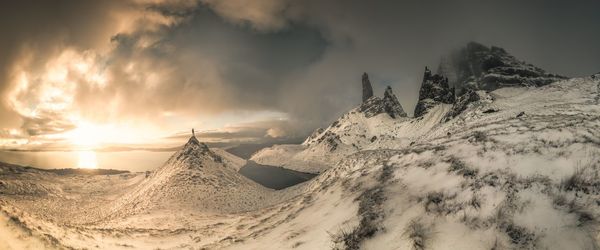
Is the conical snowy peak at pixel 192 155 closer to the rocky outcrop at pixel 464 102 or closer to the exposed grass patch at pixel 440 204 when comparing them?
the exposed grass patch at pixel 440 204

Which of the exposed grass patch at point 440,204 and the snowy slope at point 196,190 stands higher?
the exposed grass patch at point 440,204

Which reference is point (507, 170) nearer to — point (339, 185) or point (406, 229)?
point (406, 229)

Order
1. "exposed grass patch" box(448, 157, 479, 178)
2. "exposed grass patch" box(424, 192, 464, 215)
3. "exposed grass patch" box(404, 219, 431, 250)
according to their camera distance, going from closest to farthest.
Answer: "exposed grass patch" box(404, 219, 431, 250) < "exposed grass patch" box(424, 192, 464, 215) < "exposed grass patch" box(448, 157, 479, 178)

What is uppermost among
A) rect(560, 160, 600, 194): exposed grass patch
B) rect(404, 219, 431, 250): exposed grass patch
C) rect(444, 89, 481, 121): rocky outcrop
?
rect(444, 89, 481, 121): rocky outcrop

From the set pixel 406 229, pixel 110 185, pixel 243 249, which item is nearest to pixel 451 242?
pixel 406 229

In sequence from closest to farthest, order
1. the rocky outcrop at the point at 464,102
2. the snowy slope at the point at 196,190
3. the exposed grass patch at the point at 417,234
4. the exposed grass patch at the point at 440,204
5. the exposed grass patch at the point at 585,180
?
the exposed grass patch at the point at 585,180 → the exposed grass patch at the point at 417,234 → the exposed grass patch at the point at 440,204 → the snowy slope at the point at 196,190 → the rocky outcrop at the point at 464,102

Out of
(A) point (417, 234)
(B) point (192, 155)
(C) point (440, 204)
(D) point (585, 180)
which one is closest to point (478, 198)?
(C) point (440, 204)

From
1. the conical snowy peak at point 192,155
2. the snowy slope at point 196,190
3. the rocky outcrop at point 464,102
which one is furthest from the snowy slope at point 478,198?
the rocky outcrop at point 464,102

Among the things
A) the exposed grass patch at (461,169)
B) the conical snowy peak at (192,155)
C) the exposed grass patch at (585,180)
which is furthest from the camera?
the conical snowy peak at (192,155)

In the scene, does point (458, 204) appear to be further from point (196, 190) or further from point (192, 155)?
point (192, 155)

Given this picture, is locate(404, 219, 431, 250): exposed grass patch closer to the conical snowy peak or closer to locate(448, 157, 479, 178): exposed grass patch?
locate(448, 157, 479, 178): exposed grass patch

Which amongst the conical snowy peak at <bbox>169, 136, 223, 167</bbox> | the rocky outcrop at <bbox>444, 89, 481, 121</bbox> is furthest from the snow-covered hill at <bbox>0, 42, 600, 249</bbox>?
the rocky outcrop at <bbox>444, 89, 481, 121</bbox>
